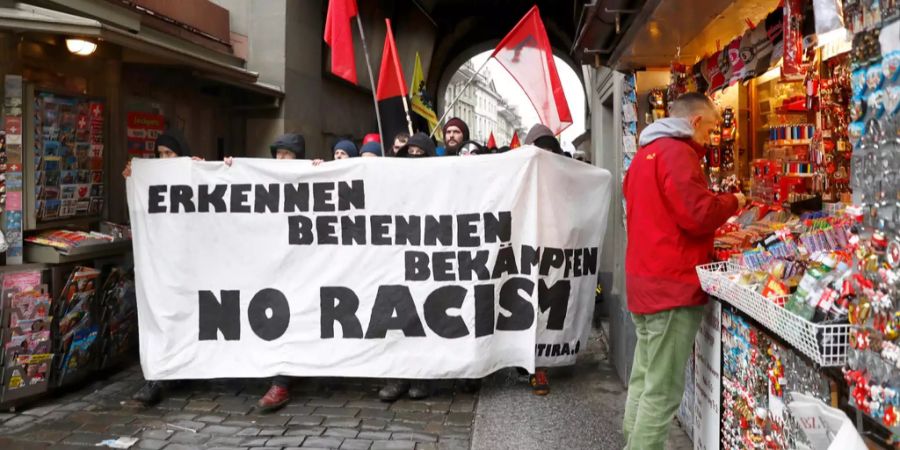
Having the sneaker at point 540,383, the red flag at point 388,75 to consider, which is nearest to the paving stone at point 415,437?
the sneaker at point 540,383

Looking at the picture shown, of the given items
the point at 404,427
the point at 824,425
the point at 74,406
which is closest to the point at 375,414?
the point at 404,427

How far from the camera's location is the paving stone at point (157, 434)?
486 centimetres

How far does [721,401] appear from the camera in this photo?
365cm

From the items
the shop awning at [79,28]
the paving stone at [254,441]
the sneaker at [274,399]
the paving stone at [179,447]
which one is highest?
the shop awning at [79,28]

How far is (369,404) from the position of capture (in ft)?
18.2

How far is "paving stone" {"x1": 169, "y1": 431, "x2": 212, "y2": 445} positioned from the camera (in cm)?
477

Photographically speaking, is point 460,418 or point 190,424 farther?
point 460,418

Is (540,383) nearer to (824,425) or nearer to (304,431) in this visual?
(304,431)

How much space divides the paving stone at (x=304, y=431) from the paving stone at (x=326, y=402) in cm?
51

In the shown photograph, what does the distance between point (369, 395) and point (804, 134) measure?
3.84 metres

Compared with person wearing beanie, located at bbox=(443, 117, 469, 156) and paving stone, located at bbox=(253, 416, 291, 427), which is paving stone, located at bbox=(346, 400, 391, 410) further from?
person wearing beanie, located at bbox=(443, 117, 469, 156)

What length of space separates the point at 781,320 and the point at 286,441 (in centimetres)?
326

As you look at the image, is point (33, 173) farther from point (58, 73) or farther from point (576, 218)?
point (576, 218)

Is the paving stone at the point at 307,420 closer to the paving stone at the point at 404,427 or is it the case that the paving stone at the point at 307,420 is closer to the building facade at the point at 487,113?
the paving stone at the point at 404,427
